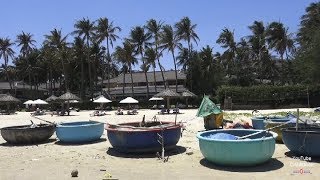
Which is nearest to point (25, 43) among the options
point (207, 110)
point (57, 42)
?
point (57, 42)

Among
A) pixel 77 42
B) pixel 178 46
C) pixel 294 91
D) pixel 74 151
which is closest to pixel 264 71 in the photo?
pixel 178 46

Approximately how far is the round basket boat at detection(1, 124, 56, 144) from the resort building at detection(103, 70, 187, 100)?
60715 millimetres

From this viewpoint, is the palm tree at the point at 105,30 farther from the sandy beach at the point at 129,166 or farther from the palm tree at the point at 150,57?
the sandy beach at the point at 129,166

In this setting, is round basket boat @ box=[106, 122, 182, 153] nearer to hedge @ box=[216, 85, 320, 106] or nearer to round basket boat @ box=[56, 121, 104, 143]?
round basket boat @ box=[56, 121, 104, 143]

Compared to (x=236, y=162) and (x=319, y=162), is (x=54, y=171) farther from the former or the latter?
(x=319, y=162)

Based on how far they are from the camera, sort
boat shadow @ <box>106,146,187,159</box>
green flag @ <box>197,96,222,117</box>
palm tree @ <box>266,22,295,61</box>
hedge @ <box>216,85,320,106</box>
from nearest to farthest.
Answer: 1. boat shadow @ <box>106,146,187,159</box>
2. green flag @ <box>197,96,222,117</box>
3. hedge @ <box>216,85,320,106</box>
4. palm tree @ <box>266,22,295,61</box>

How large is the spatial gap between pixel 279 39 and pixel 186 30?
1654 centimetres

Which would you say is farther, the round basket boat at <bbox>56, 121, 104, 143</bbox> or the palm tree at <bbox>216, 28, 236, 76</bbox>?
the palm tree at <bbox>216, 28, 236, 76</bbox>

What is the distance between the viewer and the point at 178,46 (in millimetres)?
78312

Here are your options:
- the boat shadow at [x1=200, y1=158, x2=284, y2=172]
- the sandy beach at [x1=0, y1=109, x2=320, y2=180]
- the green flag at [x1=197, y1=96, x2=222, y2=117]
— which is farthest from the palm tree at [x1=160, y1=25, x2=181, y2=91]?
the boat shadow at [x1=200, y1=158, x2=284, y2=172]

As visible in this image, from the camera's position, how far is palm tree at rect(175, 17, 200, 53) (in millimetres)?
76812

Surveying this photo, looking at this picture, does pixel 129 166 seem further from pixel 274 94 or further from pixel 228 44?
pixel 228 44

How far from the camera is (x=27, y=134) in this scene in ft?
56.2

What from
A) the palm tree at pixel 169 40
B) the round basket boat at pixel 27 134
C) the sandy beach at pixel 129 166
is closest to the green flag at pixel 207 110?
the sandy beach at pixel 129 166
